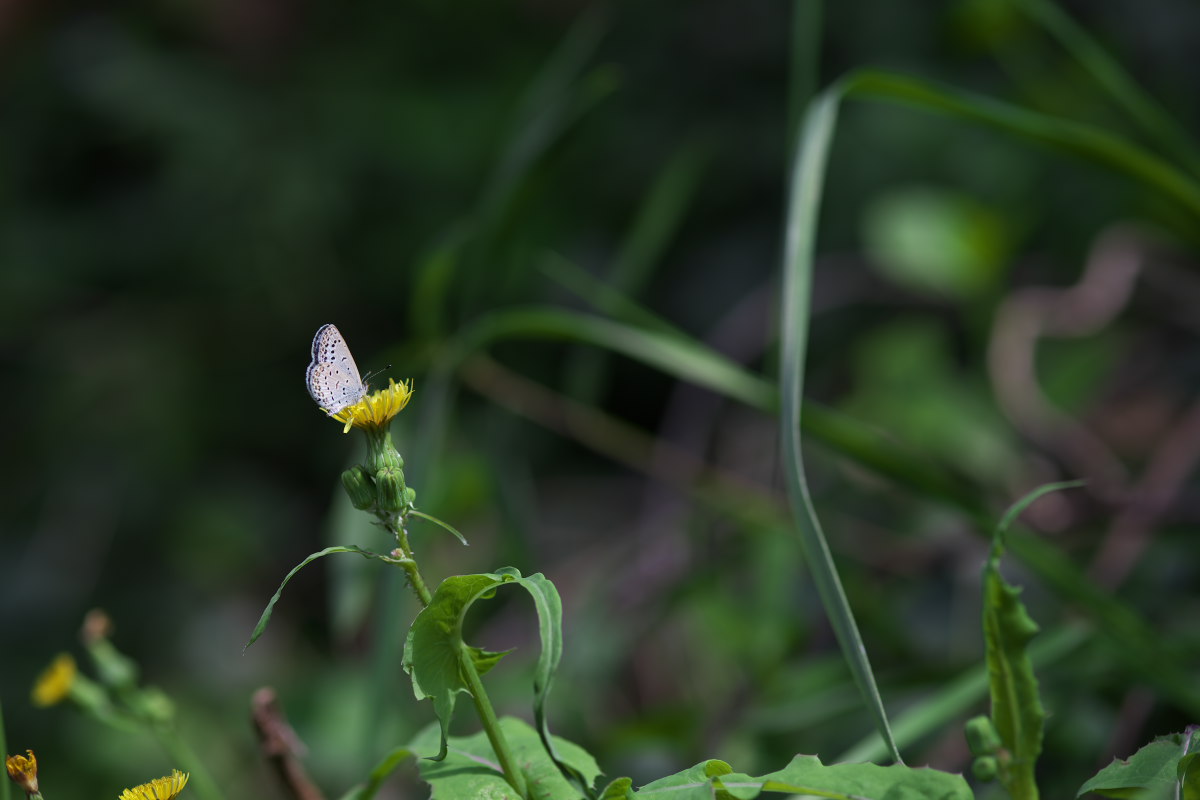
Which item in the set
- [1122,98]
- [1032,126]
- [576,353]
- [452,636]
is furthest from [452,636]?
[576,353]

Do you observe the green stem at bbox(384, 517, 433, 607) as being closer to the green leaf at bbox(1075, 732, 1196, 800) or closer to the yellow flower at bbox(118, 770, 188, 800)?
the yellow flower at bbox(118, 770, 188, 800)

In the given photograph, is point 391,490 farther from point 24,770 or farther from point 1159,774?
point 1159,774

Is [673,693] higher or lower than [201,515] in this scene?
lower

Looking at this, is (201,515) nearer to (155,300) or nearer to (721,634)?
(155,300)

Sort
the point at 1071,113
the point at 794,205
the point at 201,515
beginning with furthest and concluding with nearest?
1. the point at 201,515
2. the point at 1071,113
3. the point at 794,205

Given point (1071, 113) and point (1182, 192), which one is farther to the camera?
point (1071, 113)

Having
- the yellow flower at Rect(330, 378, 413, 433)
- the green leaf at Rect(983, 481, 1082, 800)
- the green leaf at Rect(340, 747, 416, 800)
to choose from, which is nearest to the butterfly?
the yellow flower at Rect(330, 378, 413, 433)

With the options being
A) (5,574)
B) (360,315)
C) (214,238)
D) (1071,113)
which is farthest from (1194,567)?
(5,574)
